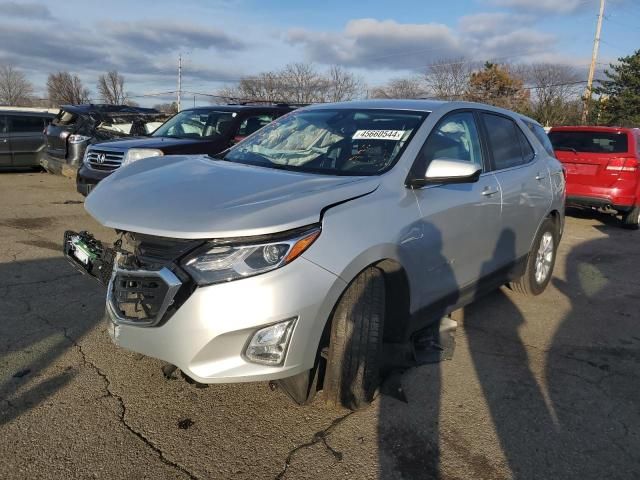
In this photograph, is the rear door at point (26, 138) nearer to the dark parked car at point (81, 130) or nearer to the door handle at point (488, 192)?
the dark parked car at point (81, 130)

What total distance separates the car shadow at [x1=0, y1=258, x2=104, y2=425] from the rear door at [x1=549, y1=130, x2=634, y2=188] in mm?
7891

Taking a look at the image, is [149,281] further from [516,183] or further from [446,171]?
[516,183]

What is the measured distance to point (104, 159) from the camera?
743 cm

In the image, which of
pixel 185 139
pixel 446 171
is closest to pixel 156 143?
pixel 185 139

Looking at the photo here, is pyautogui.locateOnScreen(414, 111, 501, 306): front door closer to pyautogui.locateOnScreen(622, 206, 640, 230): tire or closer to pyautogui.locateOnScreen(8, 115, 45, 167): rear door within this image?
pyautogui.locateOnScreen(622, 206, 640, 230): tire

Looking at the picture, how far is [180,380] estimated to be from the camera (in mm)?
3258

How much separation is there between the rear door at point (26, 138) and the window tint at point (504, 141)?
1221 centimetres

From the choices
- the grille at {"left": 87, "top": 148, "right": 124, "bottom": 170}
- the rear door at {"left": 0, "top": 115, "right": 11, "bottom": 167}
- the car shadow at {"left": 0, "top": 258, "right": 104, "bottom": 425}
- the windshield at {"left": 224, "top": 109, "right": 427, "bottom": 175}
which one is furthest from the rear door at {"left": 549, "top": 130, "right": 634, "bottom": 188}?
the rear door at {"left": 0, "top": 115, "right": 11, "bottom": 167}

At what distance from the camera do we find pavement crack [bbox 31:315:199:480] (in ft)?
8.23

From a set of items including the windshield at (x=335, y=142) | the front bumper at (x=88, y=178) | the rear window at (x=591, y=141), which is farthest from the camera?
the rear window at (x=591, y=141)

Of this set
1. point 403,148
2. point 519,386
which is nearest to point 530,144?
point 403,148

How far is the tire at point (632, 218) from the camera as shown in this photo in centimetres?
906

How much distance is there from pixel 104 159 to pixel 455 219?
18.4ft

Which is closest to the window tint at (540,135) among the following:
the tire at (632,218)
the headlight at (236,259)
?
the headlight at (236,259)
